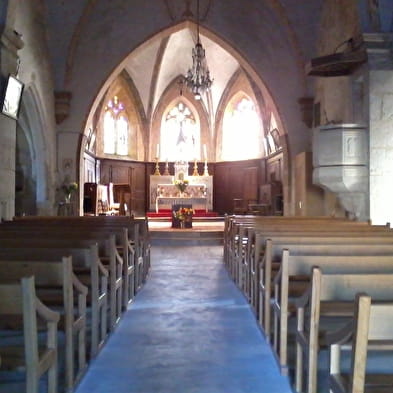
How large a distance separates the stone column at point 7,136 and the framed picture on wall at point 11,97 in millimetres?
89

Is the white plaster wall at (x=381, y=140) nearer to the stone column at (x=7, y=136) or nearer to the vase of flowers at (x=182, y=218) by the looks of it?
the vase of flowers at (x=182, y=218)

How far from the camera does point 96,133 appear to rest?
19.2 m

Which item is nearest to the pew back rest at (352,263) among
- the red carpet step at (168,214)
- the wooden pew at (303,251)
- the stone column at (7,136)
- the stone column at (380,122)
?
the wooden pew at (303,251)

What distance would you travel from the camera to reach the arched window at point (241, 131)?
68.5ft

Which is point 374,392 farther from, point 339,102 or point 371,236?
point 339,102

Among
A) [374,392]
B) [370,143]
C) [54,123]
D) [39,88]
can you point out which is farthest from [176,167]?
[374,392]

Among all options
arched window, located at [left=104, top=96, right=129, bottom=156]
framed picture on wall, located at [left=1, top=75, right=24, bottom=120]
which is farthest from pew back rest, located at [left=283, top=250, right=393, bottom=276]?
arched window, located at [left=104, top=96, right=129, bottom=156]

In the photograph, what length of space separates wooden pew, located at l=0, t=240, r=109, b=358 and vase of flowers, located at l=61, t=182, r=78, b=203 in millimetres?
9942

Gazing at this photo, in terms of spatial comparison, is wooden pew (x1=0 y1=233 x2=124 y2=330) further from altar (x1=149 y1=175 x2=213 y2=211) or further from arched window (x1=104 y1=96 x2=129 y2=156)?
arched window (x1=104 y1=96 x2=129 y2=156)

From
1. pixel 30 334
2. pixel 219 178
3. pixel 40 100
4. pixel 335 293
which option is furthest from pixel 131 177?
pixel 30 334

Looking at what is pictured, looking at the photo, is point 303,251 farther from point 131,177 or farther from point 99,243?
point 131,177

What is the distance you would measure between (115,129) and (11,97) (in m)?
12.4

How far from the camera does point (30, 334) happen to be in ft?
7.75

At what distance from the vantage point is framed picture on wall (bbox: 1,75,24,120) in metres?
8.36
